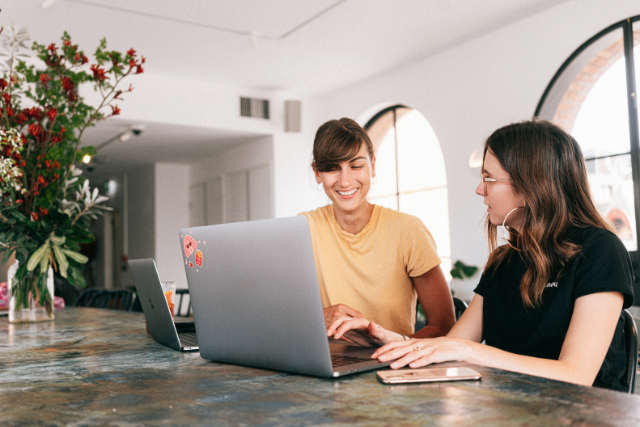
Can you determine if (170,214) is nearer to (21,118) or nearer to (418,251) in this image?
(21,118)

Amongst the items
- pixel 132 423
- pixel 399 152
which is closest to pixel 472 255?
pixel 399 152

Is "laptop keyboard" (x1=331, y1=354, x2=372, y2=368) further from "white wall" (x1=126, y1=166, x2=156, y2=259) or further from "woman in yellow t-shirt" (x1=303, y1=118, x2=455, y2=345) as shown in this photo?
"white wall" (x1=126, y1=166, x2=156, y2=259)

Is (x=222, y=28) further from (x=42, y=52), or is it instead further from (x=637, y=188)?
(x=637, y=188)

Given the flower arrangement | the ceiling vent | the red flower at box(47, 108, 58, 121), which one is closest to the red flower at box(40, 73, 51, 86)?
the flower arrangement

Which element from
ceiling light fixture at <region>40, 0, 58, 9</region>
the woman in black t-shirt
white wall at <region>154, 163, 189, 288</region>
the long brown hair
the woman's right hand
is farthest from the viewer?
white wall at <region>154, 163, 189, 288</region>

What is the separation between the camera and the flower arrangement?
186cm

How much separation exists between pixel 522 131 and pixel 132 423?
1027 mm

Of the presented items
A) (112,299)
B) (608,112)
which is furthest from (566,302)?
(608,112)

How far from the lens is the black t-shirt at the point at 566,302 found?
3.58 ft

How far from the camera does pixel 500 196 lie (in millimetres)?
1302

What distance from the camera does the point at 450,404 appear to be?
2.24ft

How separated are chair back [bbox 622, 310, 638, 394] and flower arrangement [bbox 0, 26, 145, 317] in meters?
1.59

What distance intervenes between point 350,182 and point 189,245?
78 cm

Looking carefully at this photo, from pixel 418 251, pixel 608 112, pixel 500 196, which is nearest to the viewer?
pixel 500 196
